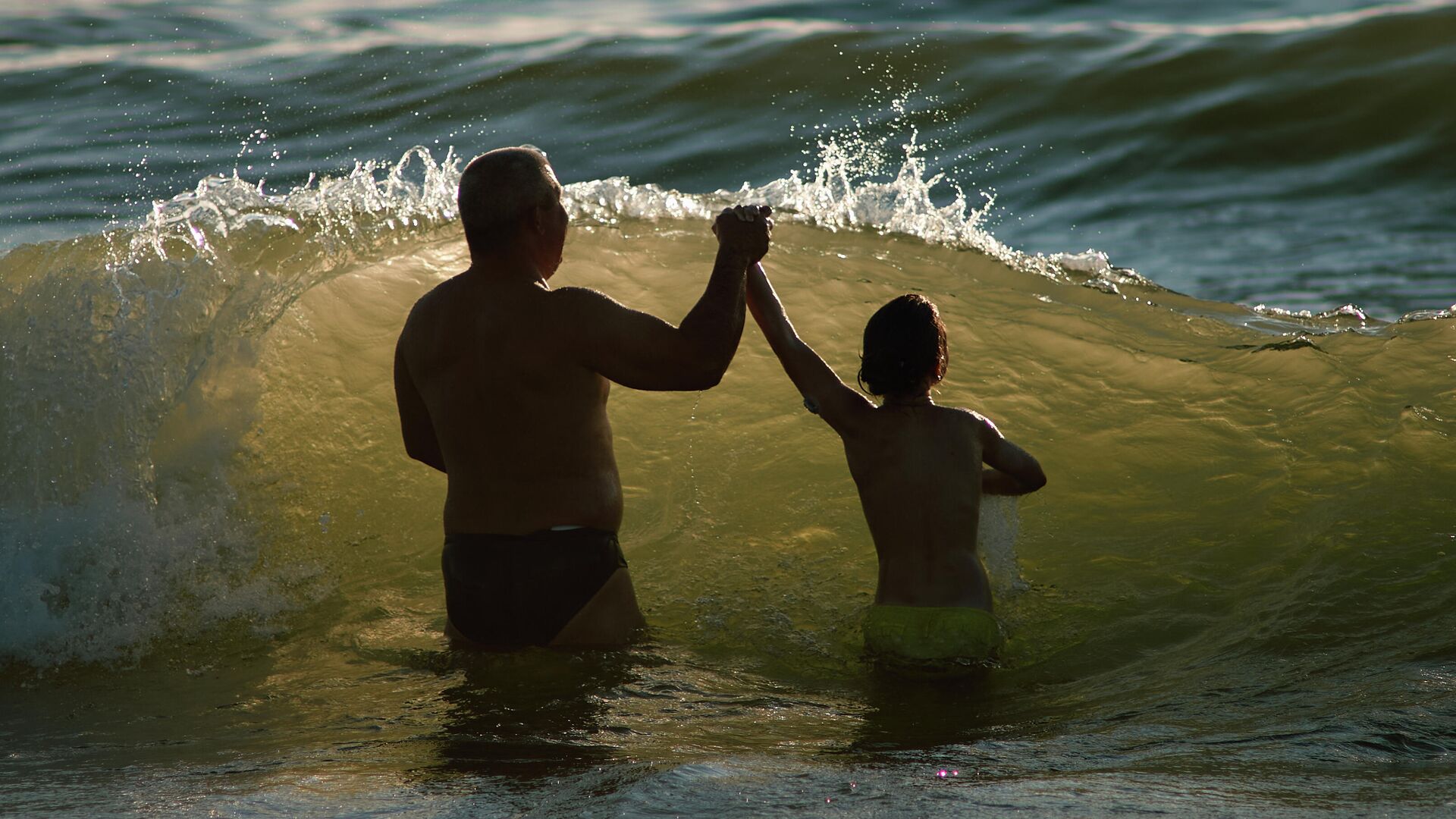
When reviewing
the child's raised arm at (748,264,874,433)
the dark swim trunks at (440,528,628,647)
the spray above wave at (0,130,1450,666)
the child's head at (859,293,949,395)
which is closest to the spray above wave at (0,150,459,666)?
the spray above wave at (0,130,1450,666)

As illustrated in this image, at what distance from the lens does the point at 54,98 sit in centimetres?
1416

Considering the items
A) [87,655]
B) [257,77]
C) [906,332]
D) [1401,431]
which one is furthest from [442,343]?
[257,77]

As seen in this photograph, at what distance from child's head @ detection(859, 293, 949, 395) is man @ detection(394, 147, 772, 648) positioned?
479 mm

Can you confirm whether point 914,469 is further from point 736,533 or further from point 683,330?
point 736,533

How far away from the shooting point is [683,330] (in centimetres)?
347

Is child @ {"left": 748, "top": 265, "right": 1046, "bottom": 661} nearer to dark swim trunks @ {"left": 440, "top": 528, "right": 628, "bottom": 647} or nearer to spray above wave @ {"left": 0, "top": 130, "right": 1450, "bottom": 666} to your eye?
dark swim trunks @ {"left": 440, "top": 528, "right": 628, "bottom": 647}

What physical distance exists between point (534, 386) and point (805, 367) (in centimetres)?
85

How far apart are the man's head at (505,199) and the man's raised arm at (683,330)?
219mm

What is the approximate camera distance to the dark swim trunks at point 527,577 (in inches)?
146

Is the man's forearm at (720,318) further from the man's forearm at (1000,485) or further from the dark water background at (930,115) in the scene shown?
the dark water background at (930,115)

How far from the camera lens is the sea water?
3.01 m

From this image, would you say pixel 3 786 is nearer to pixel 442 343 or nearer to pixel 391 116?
pixel 442 343

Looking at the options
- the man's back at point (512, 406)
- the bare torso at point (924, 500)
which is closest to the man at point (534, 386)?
the man's back at point (512, 406)

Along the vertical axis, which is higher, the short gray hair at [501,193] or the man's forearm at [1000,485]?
the short gray hair at [501,193]
